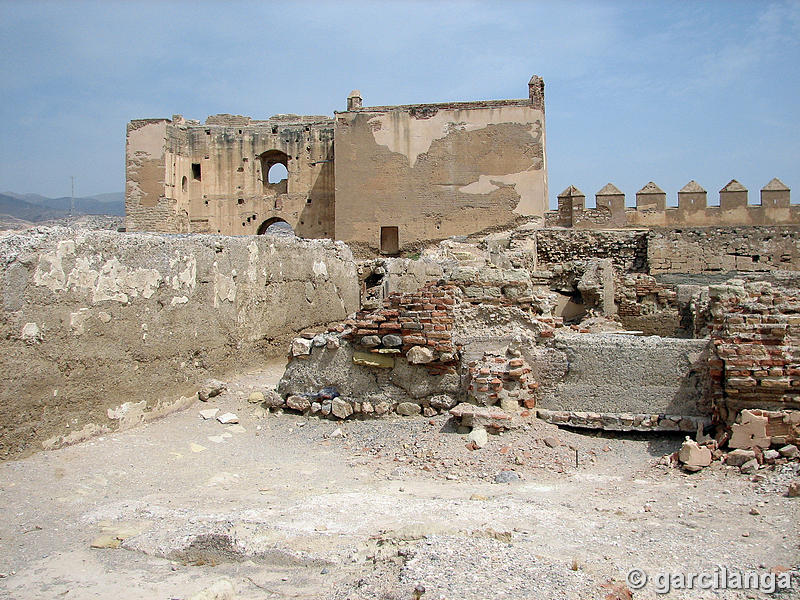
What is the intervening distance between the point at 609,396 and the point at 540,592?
295cm

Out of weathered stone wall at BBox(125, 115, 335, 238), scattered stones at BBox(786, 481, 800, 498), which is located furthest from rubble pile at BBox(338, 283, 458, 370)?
weathered stone wall at BBox(125, 115, 335, 238)

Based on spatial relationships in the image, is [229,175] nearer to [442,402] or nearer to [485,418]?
[442,402]

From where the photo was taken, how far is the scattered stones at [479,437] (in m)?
5.01

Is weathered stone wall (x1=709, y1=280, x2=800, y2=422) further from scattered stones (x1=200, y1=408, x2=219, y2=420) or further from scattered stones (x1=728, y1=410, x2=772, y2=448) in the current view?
scattered stones (x1=200, y1=408, x2=219, y2=420)

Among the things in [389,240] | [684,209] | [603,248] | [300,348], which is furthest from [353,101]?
[300,348]

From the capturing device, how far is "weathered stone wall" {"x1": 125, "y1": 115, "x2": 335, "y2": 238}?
21391 millimetres

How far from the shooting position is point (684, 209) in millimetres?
18234

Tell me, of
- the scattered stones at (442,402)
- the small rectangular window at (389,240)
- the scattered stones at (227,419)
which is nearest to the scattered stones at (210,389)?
the scattered stones at (227,419)

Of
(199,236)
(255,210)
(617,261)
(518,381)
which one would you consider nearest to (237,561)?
(518,381)

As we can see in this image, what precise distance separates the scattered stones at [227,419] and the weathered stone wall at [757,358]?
4112 millimetres

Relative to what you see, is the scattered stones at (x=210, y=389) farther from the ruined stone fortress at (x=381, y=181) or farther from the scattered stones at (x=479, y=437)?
the ruined stone fortress at (x=381, y=181)

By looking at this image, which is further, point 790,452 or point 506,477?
point 506,477

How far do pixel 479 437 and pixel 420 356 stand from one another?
38.8 inches

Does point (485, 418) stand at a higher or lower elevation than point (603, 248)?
lower
